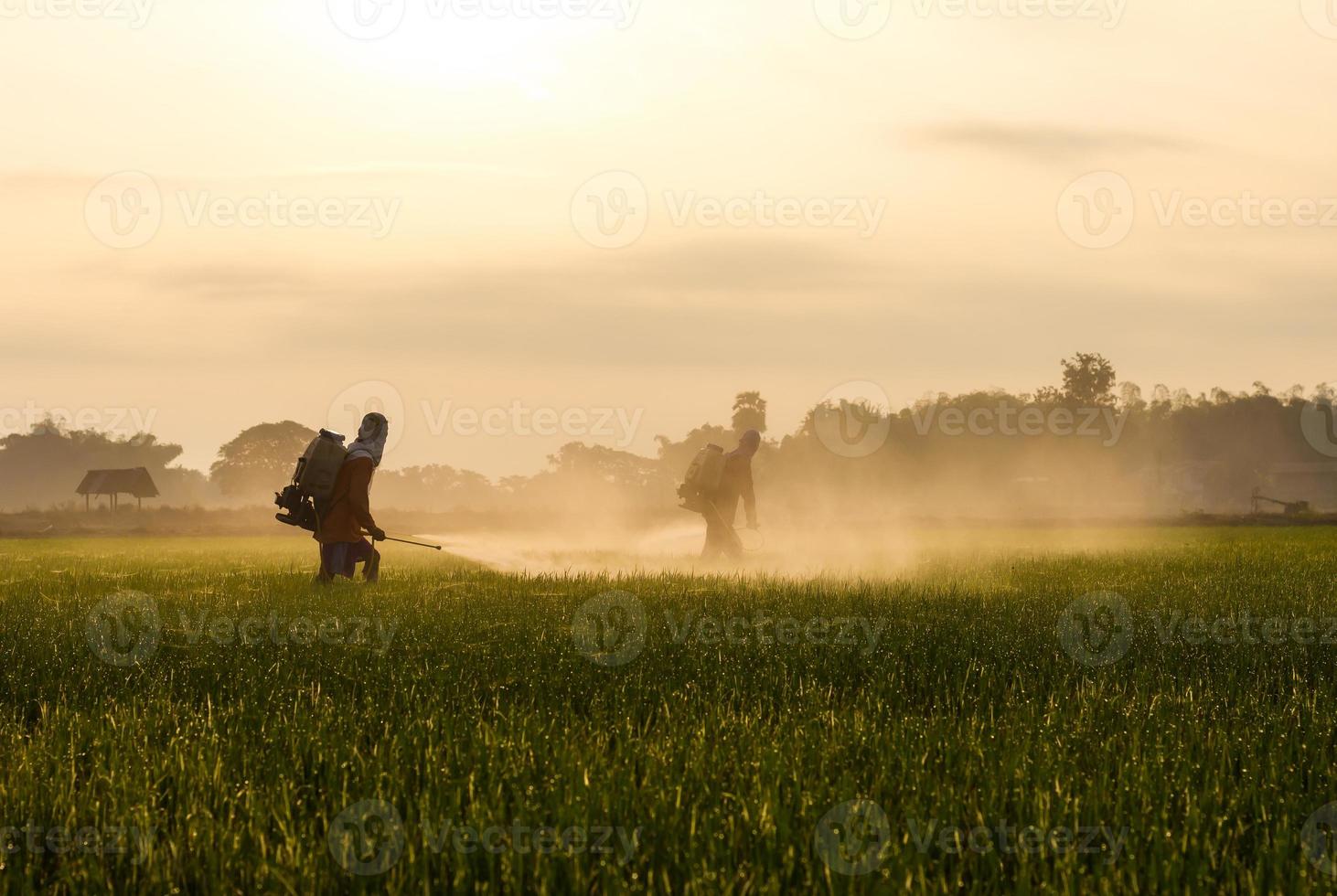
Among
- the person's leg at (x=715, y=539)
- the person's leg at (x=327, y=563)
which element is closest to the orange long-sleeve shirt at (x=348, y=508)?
the person's leg at (x=327, y=563)

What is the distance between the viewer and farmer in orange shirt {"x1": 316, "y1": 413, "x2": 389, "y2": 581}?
50.6ft

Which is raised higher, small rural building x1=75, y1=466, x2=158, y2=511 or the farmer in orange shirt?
small rural building x1=75, y1=466, x2=158, y2=511

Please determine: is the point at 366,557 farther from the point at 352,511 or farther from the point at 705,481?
the point at 705,481

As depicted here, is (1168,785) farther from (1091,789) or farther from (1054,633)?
(1054,633)

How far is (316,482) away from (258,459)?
12954 cm

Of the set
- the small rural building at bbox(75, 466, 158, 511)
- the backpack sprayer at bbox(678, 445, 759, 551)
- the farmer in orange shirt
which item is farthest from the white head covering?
the small rural building at bbox(75, 466, 158, 511)

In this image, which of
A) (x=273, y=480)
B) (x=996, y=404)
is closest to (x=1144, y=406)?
(x=996, y=404)

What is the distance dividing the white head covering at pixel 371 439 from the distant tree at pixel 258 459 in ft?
405

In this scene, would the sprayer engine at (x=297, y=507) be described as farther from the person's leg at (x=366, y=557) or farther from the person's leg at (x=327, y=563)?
the person's leg at (x=366, y=557)

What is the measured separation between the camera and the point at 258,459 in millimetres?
137750

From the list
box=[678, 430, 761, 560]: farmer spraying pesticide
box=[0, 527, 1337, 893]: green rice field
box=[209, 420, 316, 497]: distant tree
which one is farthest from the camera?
box=[209, 420, 316, 497]: distant tree

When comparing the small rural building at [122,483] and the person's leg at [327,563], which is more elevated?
the small rural building at [122,483]

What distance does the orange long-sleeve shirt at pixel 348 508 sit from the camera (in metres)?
15.4

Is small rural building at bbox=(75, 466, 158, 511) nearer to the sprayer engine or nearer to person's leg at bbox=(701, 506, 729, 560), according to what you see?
person's leg at bbox=(701, 506, 729, 560)
